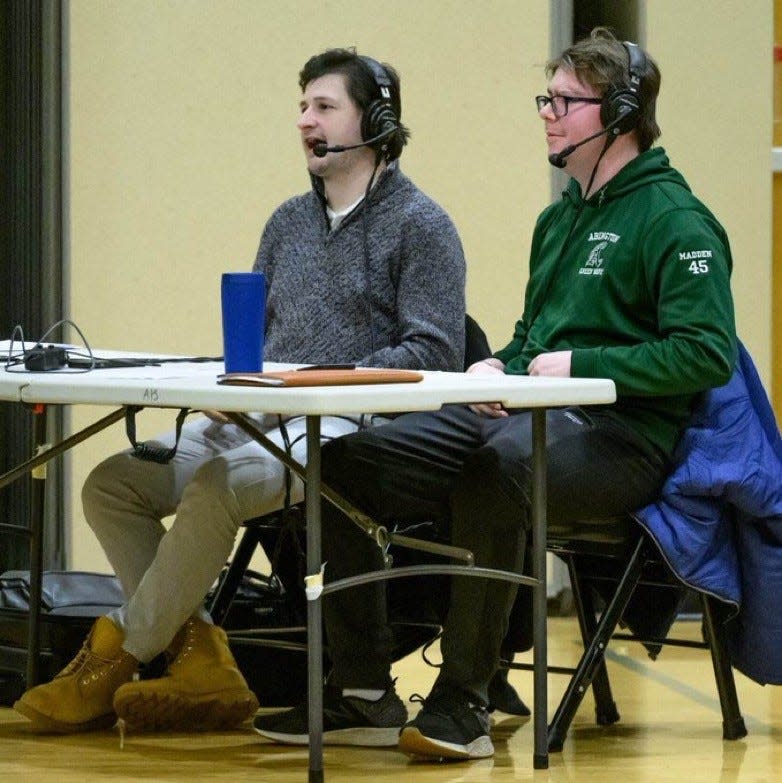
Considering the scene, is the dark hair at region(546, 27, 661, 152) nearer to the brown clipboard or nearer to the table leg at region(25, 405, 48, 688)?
the brown clipboard

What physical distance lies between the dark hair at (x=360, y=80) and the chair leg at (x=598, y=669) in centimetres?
85

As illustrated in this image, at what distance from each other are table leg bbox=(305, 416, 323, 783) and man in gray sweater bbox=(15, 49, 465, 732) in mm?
450

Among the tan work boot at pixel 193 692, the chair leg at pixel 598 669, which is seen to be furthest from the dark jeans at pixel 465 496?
the chair leg at pixel 598 669

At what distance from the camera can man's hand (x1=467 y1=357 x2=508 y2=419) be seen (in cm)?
261

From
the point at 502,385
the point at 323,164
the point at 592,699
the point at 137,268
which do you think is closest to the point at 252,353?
the point at 502,385

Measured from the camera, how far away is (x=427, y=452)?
106 inches

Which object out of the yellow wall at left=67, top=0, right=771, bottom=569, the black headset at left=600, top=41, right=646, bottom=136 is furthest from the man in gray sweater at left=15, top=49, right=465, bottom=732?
the yellow wall at left=67, top=0, right=771, bottom=569

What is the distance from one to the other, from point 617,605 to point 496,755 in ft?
1.03

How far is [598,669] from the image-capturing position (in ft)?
9.58

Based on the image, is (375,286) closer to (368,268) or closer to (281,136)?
(368,268)

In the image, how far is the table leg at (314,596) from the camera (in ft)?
7.37

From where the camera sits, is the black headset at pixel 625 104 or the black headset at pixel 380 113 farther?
the black headset at pixel 380 113

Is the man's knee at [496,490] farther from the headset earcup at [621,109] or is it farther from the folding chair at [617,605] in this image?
the headset earcup at [621,109]

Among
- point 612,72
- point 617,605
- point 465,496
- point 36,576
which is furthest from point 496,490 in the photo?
point 36,576
